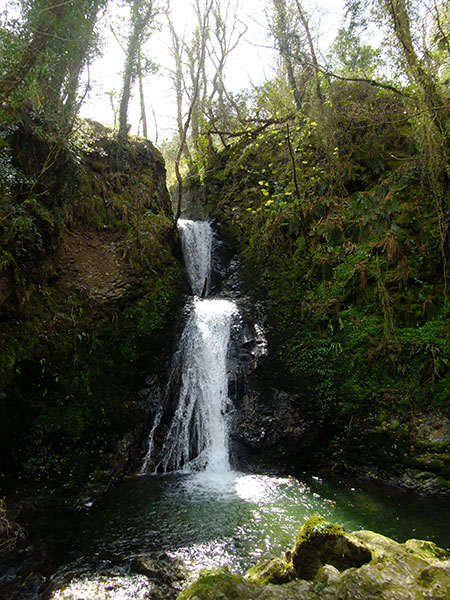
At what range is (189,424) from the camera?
746cm

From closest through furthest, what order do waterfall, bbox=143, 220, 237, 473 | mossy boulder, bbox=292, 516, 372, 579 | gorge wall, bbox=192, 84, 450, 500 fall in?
mossy boulder, bbox=292, 516, 372, 579 → gorge wall, bbox=192, 84, 450, 500 → waterfall, bbox=143, 220, 237, 473

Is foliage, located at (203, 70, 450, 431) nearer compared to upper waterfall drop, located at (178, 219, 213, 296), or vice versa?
foliage, located at (203, 70, 450, 431)

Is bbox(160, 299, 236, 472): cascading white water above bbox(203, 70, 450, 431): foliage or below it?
below

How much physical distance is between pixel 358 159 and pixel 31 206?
27.1 feet

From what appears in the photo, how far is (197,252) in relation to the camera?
41.7 feet

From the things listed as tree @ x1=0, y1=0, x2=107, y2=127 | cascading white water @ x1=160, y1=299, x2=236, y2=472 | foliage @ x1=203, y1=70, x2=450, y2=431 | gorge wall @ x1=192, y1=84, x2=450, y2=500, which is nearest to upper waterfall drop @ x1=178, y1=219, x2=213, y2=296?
foliage @ x1=203, y1=70, x2=450, y2=431

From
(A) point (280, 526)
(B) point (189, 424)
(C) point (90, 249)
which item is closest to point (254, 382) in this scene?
(B) point (189, 424)

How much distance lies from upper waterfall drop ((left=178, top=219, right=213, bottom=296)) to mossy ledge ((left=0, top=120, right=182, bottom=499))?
85.0 inches

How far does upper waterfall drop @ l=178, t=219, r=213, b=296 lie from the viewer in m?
12.0

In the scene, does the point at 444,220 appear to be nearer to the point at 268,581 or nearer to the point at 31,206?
the point at 268,581

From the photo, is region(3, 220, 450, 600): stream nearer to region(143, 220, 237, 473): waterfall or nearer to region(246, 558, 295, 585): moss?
region(143, 220, 237, 473): waterfall

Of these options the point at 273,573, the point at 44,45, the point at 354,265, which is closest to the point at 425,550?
the point at 273,573

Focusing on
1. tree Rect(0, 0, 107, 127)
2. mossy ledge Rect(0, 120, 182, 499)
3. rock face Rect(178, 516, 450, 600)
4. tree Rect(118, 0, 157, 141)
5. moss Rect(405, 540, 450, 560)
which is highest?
tree Rect(118, 0, 157, 141)

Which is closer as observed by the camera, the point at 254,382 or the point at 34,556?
the point at 34,556
